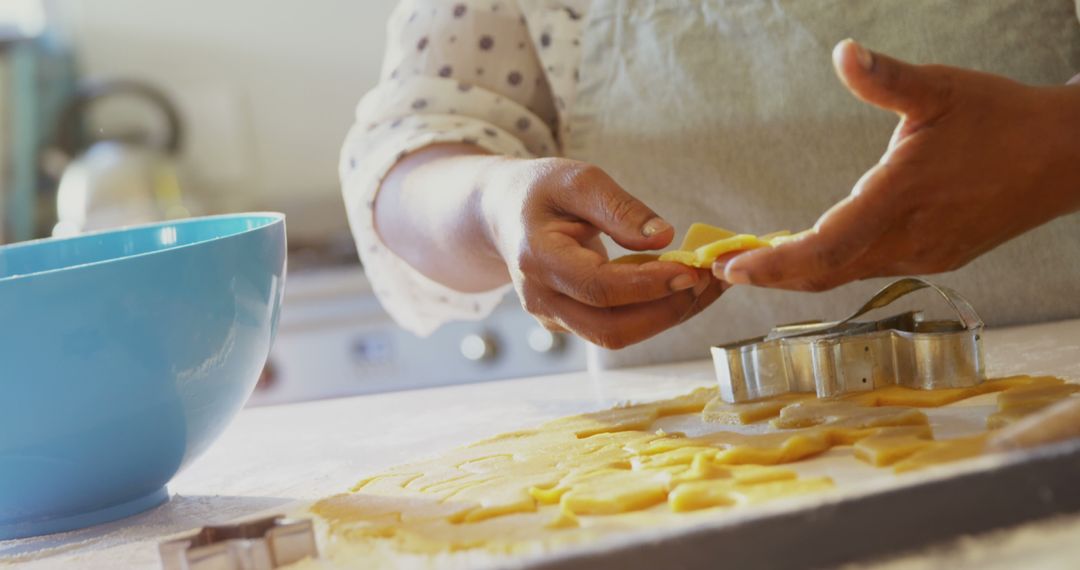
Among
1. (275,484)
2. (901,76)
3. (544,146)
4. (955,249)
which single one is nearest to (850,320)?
(955,249)

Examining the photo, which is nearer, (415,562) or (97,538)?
(415,562)

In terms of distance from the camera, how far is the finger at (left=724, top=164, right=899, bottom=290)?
780 mm

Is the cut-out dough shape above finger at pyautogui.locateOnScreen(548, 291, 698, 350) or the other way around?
above

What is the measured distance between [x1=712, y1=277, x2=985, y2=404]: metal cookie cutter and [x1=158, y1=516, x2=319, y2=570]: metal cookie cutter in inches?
15.5

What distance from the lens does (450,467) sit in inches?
35.4

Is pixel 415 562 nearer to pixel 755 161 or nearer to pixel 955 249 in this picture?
pixel 955 249

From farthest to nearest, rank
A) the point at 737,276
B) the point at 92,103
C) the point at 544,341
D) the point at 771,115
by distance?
the point at 92,103 → the point at 544,341 → the point at 771,115 → the point at 737,276

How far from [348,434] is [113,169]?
5.90ft

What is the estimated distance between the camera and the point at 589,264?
0.90 m

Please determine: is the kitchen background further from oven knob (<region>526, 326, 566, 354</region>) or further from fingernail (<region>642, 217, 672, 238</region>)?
fingernail (<region>642, 217, 672, 238</region>)

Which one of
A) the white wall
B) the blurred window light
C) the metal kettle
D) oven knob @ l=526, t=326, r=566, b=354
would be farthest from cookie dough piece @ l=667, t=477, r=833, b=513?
the blurred window light

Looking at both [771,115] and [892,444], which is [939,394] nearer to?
[892,444]

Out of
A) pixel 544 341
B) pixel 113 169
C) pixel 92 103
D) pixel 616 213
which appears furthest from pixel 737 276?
pixel 92 103

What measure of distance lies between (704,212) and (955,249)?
51cm
